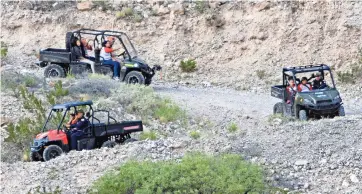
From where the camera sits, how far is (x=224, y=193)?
15.2 meters

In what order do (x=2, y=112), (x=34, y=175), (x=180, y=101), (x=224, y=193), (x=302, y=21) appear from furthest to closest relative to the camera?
(x=302, y=21), (x=180, y=101), (x=2, y=112), (x=34, y=175), (x=224, y=193)

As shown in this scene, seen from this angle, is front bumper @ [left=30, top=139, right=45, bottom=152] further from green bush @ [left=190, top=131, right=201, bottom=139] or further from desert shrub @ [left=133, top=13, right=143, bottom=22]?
desert shrub @ [left=133, top=13, right=143, bottom=22]

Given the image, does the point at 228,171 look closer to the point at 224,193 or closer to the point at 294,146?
the point at 224,193

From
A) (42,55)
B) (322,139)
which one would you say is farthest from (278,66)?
(322,139)

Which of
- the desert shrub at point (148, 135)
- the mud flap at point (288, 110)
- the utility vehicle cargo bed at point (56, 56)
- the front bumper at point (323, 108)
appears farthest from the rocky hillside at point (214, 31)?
the desert shrub at point (148, 135)

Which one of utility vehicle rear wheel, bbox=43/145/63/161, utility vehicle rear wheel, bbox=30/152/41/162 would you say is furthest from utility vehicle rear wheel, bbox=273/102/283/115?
utility vehicle rear wheel, bbox=30/152/41/162

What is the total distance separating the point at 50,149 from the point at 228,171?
15.9 feet

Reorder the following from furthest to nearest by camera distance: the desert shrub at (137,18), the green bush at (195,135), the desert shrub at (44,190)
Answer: the desert shrub at (137,18)
the green bush at (195,135)
the desert shrub at (44,190)

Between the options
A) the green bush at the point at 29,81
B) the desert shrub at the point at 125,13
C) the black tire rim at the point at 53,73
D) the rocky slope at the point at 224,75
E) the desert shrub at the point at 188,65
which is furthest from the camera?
the desert shrub at the point at 125,13

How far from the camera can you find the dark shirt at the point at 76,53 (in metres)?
26.8

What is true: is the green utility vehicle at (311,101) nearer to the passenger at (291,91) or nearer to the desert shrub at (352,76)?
the passenger at (291,91)

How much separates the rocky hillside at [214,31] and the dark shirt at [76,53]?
11.9 ft

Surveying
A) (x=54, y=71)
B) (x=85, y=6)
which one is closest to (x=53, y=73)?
(x=54, y=71)

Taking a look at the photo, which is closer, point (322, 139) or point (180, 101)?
point (322, 139)
